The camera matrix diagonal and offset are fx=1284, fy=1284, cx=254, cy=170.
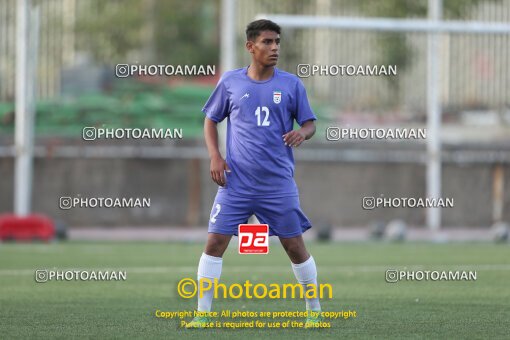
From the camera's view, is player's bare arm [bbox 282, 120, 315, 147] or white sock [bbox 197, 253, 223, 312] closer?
player's bare arm [bbox 282, 120, 315, 147]

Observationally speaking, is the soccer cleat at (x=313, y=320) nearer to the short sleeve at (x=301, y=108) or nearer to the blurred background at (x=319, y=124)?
the short sleeve at (x=301, y=108)

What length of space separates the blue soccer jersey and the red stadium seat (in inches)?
470

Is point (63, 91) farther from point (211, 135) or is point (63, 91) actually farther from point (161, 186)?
point (211, 135)

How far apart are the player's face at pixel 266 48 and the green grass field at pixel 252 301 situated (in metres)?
1.92

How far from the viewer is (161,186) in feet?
83.0

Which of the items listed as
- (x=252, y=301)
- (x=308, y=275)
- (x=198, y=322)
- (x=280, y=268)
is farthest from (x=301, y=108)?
(x=280, y=268)

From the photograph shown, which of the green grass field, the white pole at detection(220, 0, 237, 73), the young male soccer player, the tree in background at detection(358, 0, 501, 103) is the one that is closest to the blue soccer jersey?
the young male soccer player

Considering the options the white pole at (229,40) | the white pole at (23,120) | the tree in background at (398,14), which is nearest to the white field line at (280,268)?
the white pole at (229,40)

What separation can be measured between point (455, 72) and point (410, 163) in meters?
5.25

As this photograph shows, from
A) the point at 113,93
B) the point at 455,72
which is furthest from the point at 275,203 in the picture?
the point at 455,72

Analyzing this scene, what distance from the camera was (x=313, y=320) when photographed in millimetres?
9242

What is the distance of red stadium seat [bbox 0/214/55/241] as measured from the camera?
20641 mm

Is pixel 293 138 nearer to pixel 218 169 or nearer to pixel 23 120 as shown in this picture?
pixel 218 169

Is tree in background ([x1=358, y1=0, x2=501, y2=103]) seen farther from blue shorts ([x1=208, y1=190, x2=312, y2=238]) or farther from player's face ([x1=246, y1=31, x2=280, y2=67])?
blue shorts ([x1=208, y1=190, x2=312, y2=238])
